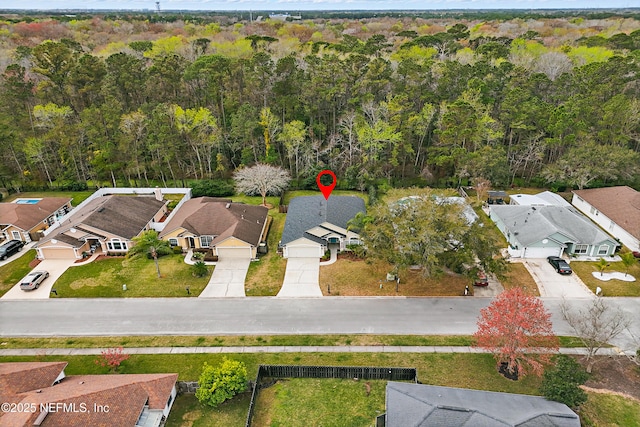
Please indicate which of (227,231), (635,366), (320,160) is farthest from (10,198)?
(635,366)

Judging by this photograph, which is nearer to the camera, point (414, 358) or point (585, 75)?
point (414, 358)

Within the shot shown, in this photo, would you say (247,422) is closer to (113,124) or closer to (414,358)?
(414,358)

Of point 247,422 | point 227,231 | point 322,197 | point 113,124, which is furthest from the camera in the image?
point 113,124

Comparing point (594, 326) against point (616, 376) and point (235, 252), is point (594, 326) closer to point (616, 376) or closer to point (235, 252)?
point (616, 376)

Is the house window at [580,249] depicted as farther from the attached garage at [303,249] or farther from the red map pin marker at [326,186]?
the red map pin marker at [326,186]

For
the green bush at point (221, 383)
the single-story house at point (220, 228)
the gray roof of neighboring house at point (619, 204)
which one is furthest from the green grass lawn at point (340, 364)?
the gray roof of neighboring house at point (619, 204)

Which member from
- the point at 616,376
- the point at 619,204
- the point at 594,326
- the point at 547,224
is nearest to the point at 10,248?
the point at 594,326
